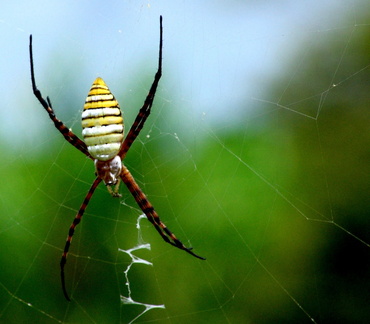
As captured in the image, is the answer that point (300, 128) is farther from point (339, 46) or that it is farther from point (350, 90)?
point (339, 46)

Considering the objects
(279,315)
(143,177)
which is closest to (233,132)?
(143,177)

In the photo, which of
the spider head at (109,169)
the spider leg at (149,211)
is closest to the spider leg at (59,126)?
the spider head at (109,169)

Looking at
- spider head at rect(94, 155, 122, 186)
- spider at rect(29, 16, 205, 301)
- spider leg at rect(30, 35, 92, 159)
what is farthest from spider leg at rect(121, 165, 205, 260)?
spider leg at rect(30, 35, 92, 159)

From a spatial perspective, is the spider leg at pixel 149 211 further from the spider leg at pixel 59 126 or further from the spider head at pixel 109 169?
the spider leg at pixel 59 126

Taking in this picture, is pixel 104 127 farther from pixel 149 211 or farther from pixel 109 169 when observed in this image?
pixel 149 211

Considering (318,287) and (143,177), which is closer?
(143,177)

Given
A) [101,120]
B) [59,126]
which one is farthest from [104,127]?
[59,126]
